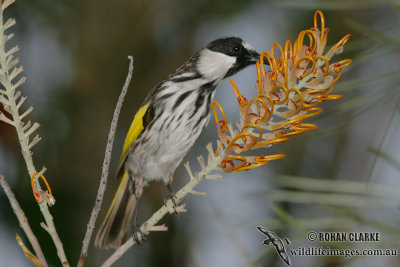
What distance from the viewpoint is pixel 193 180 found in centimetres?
110

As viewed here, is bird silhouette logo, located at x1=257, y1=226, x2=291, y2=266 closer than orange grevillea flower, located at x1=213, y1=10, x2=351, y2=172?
No

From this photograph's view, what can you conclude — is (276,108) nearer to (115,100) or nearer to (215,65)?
(215,65)

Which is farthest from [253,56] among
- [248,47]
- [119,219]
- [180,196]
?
[180,196]

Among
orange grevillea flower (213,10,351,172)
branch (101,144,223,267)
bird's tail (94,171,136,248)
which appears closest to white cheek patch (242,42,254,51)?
bird's tail (94,171,136,248)

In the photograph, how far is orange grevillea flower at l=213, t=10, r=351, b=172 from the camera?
1.10 metres

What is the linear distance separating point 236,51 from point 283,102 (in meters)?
0.88

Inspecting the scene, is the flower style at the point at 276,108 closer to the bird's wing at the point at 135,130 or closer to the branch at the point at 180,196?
the branch at the point at 180,196

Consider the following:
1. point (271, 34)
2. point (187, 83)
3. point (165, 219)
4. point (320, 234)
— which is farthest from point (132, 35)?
point (320, 234)

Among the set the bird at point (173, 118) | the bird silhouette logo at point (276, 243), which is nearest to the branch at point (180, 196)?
the bird silhouette logo at point (276, 243)

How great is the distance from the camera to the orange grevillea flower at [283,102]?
1098 millimetres

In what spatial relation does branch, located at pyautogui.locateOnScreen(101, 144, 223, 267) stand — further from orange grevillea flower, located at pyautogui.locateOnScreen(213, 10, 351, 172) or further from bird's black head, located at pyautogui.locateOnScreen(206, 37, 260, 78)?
bird's black head, located at pyautogui.locateOnScreen(206, 37, 260, 78)

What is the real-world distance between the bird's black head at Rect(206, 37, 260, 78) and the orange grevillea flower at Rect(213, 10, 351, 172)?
78 centimetres

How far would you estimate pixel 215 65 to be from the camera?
1.98 m

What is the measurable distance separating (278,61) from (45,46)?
3.02 m
